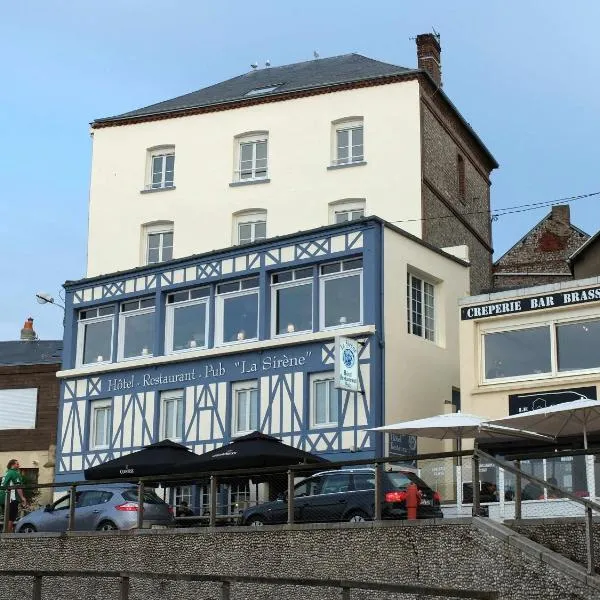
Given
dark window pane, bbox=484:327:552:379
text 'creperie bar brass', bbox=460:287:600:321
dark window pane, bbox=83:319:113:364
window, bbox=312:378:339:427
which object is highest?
dark window pane, bbox=83:319:113:364

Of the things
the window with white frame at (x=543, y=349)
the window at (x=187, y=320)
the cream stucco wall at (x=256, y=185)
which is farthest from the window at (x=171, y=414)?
the window with white frame at (x=543, y=349)

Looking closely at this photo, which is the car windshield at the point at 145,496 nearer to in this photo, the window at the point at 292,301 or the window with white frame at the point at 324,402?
the window with white frame at the point at 324,402

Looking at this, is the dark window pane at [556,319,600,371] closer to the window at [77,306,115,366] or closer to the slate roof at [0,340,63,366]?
the window at [77,306,115,366]

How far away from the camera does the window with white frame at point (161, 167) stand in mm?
36906

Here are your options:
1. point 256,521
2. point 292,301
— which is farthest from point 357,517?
point 292,301

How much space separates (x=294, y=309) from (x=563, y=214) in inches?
855

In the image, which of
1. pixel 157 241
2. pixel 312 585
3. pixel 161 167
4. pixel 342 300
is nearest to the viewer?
pixel 312 585

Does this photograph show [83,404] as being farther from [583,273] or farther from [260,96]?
[583,273]

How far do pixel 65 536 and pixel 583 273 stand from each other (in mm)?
18298

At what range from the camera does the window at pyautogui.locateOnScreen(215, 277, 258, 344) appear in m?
27.8

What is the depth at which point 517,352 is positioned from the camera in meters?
24.7

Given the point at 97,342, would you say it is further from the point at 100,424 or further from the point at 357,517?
the point at 357,517

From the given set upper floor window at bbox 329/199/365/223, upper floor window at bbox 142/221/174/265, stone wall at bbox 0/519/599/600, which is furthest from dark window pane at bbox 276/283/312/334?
upper floor window at bbox 142/221/174/265

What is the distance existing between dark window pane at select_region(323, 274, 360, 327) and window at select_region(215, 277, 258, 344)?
2022 millimetres
